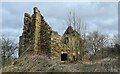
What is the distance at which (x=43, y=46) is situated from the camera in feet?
99.8

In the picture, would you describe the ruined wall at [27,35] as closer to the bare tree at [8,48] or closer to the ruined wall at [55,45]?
the ruined wall at [55,45]

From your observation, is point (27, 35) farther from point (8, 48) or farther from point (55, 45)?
point (8, 48)

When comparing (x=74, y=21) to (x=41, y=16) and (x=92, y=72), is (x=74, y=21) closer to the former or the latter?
(x=41, y=16)

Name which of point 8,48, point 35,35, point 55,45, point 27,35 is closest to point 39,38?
point 35,35

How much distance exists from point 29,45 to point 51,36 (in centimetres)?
252

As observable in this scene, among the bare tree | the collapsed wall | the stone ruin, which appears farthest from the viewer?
the bare tree

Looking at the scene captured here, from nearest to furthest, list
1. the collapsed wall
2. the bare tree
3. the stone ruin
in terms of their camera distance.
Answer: the stone ruin, the collapsed wall, the bare tree

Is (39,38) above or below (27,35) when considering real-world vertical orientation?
below

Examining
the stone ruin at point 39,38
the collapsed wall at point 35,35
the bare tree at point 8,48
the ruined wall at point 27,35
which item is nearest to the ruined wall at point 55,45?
the stone ruin at point 39,38

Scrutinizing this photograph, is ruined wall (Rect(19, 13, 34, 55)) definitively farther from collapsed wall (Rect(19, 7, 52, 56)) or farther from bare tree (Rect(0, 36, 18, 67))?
bare tree (Rect(0, 36, 18, 67))

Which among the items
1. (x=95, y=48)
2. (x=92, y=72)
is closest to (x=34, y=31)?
(x=92, y=72)

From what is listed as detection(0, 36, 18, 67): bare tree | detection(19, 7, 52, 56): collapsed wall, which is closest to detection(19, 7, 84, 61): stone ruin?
detection(19, 7, 52, 56): collapsed wall

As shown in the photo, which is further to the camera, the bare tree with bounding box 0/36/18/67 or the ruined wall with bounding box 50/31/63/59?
the bare tree with bounding box 0/36/18/67

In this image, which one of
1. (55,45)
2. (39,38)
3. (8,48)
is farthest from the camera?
(8,48)
